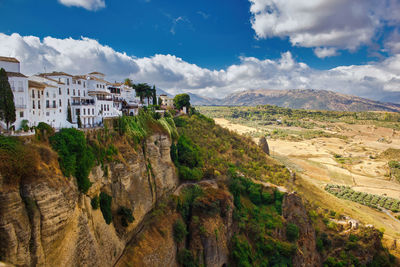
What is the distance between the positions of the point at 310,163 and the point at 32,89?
9654 centimetres

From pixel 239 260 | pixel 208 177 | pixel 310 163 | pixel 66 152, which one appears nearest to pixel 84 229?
pixel 66 152

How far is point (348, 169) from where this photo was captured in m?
93.4

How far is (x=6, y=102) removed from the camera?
64.3 feet

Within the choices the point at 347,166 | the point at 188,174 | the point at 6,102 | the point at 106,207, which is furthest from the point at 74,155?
the point at 347,166

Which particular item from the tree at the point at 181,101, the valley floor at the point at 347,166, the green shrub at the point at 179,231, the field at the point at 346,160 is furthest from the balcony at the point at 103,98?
the valley floor at the point at 347,166

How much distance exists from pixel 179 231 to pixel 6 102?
21.0 meters

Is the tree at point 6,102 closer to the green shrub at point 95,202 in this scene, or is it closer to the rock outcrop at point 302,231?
the green shrub at point 95,202

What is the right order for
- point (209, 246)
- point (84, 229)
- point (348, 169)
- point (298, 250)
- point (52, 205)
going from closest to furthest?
point (52, 205)
point (84, 229)
point (209, 246)
point (298, 250)
point (348, 169)

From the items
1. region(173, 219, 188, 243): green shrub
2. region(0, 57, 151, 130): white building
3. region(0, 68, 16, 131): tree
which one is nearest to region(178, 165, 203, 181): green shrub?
region(173, 219, 188, 243): green shrub

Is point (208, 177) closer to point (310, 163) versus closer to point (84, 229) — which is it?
point (84, 229)

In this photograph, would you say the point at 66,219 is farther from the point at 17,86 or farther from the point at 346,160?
the point at 346,160

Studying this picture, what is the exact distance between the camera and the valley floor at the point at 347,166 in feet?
173

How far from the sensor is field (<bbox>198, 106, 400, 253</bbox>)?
54.5 m

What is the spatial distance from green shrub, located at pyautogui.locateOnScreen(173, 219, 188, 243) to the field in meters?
33.5
